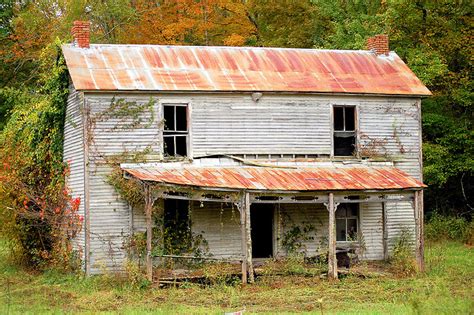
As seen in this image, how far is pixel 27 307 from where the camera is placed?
17.9m

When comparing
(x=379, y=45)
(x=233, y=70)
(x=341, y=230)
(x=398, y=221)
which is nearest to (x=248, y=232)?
(x=341, y=230)

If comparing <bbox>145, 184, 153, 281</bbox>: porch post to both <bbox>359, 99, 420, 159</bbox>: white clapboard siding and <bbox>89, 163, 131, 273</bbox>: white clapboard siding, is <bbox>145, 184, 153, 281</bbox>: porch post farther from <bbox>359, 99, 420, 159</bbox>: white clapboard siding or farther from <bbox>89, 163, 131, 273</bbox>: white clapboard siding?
<bbox>359, 99, 420, 159</bbox>: white clapboard siding

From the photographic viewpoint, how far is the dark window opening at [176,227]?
23891mm

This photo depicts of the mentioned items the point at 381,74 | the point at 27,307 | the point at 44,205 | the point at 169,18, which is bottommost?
the point at 27,307

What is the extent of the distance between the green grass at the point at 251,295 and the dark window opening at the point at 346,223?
124 inches

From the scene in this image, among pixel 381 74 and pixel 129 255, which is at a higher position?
pixel 381 74

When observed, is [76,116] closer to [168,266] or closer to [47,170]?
[47,170]

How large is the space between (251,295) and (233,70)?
8732 mm

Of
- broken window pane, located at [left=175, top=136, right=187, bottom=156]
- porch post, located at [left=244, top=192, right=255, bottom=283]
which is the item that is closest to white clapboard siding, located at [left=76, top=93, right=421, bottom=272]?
broken window pane, located at [left=175, top=136, right=187, bottom=156]

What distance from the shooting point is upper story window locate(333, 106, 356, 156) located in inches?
1039

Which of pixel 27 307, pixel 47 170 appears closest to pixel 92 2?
pixel 47 170

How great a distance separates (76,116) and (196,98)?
3.70 metres

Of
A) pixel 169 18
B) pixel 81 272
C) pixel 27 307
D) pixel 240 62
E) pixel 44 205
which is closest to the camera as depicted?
pixel 27 307

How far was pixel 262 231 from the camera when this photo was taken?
26.2m
